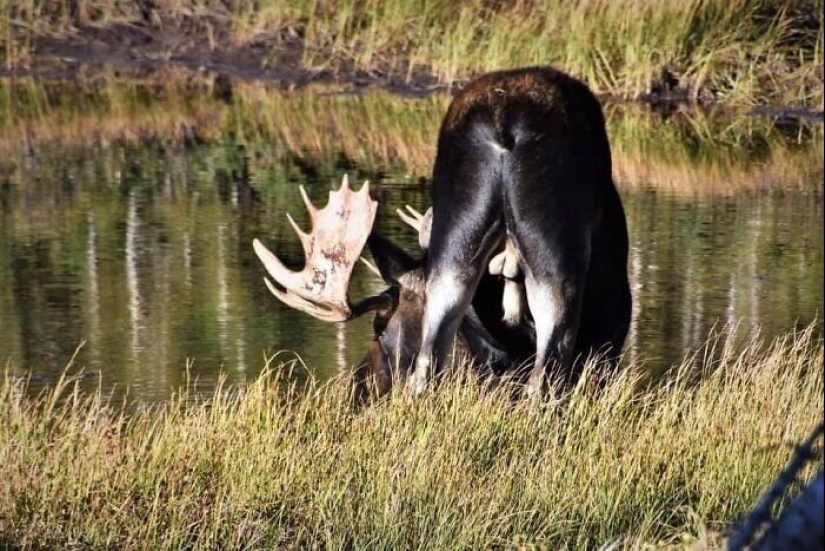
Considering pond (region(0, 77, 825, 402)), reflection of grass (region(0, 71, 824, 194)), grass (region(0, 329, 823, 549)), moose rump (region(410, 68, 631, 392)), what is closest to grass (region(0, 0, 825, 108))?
reflection of grass (region(0, 71, 824, 194))

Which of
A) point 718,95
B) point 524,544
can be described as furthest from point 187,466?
point 718,95

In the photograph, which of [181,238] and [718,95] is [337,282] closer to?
[181,238]

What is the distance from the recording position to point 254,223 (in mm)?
15320

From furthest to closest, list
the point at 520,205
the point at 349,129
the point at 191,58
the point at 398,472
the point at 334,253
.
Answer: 1. the point at 191,58
2. the point at 349,129
3. the point at 334,253
4. the point at 520,205
5. the point at 398,472

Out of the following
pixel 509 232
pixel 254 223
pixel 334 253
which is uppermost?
pixel 509 232

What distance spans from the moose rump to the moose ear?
0.48 m

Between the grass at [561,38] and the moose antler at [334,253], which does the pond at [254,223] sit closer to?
the moose antler at [334,253]

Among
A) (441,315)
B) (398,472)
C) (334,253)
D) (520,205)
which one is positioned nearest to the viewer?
(398,472)

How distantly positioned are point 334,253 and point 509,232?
1.03m

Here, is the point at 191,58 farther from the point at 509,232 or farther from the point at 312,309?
the point at 509,232

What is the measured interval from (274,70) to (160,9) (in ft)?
7.27

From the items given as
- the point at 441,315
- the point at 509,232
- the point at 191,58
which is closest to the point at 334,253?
the point at 441,315

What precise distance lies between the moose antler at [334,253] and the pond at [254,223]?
0.35 m

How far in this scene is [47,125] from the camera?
21.1 m
